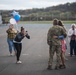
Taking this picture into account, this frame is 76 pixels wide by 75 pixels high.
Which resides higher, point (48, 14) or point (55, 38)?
point (55, 38)

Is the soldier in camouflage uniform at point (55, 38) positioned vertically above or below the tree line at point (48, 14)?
above

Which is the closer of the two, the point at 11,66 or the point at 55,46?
the point at 55,46

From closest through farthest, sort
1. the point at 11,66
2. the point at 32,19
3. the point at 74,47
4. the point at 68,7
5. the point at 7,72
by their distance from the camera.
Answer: the point at 7,72 → the point at 11,66 → the point at 74,47 → the point at 32,19 → the point at 68,7

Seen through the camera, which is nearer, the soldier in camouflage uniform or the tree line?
the soldier in camouflage uniform

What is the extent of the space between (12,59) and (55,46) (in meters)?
3.57

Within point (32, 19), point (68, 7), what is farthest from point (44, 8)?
point (32, 19)

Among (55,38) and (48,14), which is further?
(48,14)

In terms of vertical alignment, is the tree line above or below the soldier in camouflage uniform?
below

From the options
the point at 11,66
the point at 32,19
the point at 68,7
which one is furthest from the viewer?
the point at 68,7

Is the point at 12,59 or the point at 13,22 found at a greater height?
the point at 13,22

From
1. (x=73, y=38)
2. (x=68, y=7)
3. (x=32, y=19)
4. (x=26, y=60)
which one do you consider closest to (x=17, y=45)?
(x=26, y=60)

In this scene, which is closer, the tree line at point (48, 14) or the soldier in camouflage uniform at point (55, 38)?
the soldier in camouflage uniform at point (55, 38)

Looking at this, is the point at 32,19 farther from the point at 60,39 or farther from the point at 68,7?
the point at 60,39

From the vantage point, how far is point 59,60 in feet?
43.6
